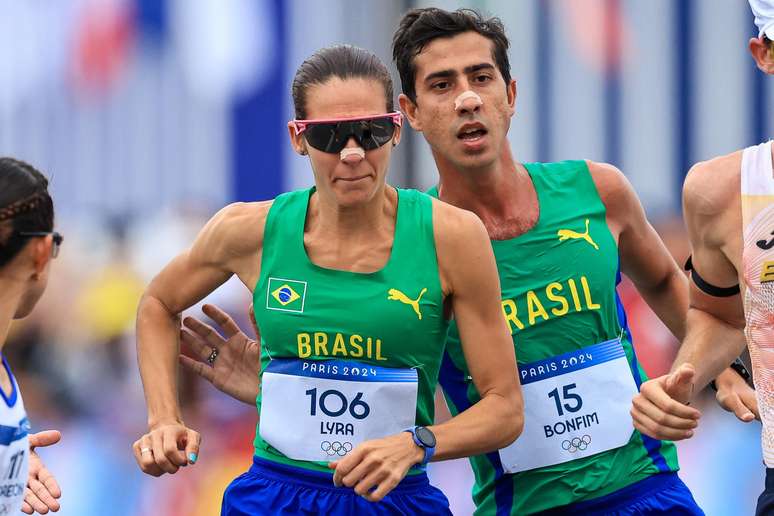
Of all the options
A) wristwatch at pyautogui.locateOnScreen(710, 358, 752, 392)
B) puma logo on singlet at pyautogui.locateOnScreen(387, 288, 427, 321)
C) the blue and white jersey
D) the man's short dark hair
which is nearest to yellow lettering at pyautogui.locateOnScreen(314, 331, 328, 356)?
puma logo on singlet at pyautogui.locateOnScreen(387, 288, 427, 321)

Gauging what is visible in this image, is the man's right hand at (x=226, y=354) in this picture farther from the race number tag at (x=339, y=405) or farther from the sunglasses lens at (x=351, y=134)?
the sunglasses lens at (x=351, y=134)

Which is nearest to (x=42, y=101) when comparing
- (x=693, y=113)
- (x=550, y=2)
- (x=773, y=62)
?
(x=550, y=2)

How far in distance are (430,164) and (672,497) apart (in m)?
5.81

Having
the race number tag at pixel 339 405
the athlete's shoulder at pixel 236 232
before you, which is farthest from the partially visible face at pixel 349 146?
the race number tag at pixel 339 405

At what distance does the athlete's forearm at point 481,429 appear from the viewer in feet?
13.2

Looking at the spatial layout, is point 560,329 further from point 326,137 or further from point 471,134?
point 326,137

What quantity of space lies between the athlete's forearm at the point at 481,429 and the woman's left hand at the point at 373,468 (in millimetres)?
166

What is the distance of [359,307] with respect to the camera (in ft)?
13.6

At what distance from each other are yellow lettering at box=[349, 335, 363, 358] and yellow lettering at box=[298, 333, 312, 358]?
0.41 feet

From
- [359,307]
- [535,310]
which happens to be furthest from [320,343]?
[535,310]

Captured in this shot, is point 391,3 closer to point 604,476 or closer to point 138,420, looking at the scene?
point 138,420

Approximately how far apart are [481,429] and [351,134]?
894mm

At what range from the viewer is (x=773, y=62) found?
398 cm

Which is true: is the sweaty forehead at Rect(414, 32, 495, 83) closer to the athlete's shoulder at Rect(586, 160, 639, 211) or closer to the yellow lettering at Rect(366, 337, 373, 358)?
the athlete's shoulder at Rect(586, 160, 639, 211)
